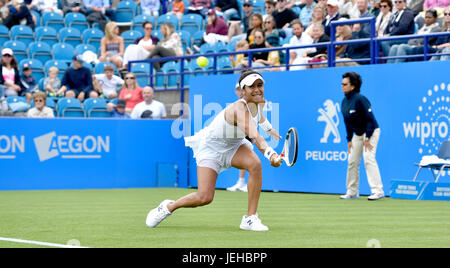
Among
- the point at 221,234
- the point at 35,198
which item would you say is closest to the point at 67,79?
the point at 35,198

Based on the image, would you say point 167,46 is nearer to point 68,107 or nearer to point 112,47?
point 112,47

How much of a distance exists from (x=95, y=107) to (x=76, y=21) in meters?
5.58

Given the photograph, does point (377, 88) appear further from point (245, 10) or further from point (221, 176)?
point (245, 10)

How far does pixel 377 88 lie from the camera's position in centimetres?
1689

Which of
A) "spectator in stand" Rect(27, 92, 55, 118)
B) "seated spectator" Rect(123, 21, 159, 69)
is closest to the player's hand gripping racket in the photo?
"spectator in stand" Rect(27, 92, 55, 118)

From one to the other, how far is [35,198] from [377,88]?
691cm

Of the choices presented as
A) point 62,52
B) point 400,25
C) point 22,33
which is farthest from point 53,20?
point 400,25

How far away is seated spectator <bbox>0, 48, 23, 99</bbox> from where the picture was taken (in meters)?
20.8

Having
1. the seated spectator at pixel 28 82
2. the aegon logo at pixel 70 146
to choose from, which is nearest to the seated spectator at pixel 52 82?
the seated spectator at pixel 28 82

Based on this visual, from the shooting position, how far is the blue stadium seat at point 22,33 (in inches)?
954

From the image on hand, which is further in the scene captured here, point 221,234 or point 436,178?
point 436,178

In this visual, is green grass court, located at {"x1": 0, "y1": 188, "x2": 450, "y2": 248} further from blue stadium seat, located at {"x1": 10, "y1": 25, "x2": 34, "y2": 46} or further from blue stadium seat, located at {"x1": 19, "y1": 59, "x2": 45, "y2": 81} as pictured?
blue stadium seat, located at {"x1": 10, "y1": 25, "x2": 34, "y2": 46}

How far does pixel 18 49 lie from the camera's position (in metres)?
23.5
